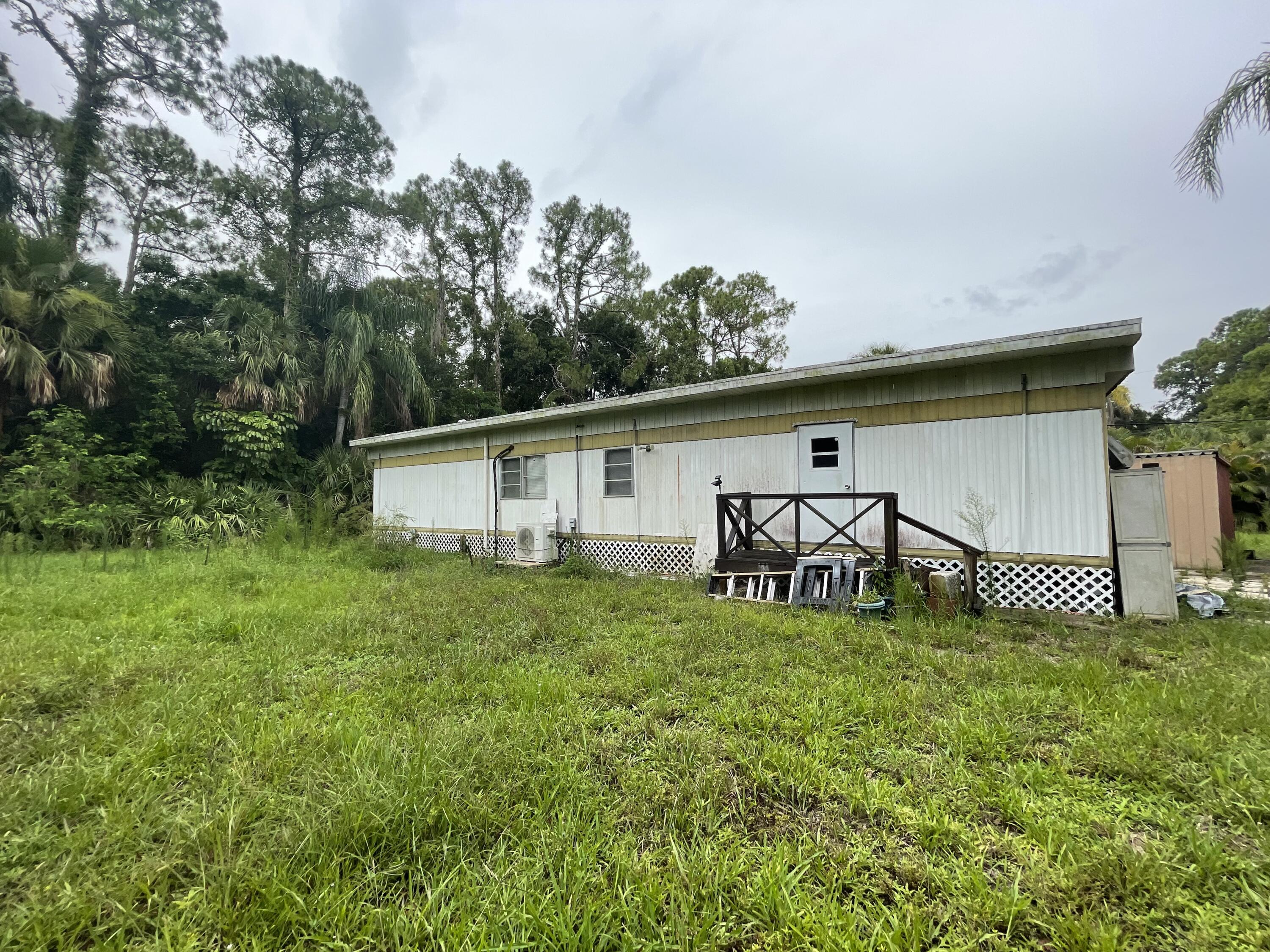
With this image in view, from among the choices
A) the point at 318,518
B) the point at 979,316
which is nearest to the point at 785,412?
the point at 318,518

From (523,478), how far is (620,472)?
8.13ft

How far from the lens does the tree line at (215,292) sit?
10.3m

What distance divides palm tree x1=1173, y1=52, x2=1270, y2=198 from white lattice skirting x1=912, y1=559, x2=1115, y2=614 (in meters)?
5.55

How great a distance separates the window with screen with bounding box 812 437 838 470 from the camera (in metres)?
6.50

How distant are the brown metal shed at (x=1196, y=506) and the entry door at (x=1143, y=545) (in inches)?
163

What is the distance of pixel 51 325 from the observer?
984 centimetres

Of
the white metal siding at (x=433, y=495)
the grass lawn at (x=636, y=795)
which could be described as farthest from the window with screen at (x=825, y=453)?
the white metal siding at (x=433, y=495)

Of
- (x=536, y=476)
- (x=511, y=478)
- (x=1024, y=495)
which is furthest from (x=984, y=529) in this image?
(x=511, y=478)

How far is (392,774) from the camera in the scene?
6.86ft

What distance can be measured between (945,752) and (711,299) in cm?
2080

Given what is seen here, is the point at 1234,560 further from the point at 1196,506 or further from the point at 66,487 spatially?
the point at 66,487

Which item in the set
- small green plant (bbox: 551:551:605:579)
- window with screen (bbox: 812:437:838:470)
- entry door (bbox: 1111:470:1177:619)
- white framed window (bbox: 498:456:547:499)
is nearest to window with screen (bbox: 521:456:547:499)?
white framed window (bbox: 498:456:547:499)

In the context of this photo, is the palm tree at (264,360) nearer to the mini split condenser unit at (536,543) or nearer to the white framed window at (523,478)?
the white framed window at (523,478)

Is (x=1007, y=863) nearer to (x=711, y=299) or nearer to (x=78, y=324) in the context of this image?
(x=78, y=324)
